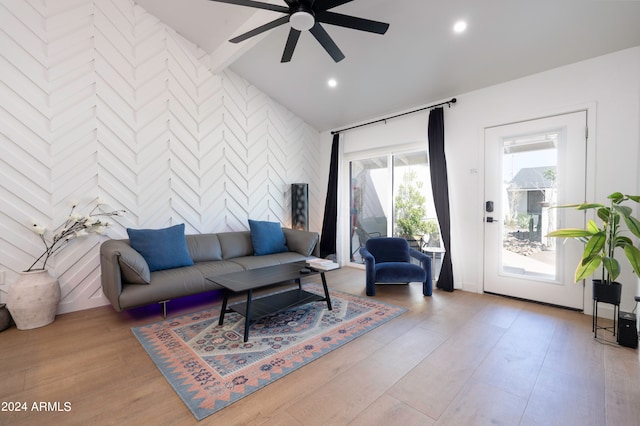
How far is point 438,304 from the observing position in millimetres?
3240

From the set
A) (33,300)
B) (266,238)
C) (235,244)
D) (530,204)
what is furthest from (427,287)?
(33,300)

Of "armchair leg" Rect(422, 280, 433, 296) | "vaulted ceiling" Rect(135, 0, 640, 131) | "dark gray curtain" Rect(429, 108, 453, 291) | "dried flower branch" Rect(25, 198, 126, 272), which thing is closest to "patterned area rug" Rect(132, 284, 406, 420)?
"armchair leg" Rect(422, 280, 433, 296)

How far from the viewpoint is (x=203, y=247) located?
373cm

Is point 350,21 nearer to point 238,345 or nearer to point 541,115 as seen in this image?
point 541,115

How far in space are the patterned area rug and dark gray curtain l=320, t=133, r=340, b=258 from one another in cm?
221

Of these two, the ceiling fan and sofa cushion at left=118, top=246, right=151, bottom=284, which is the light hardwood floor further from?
the ceiling fan

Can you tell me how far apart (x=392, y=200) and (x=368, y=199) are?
0.53 m

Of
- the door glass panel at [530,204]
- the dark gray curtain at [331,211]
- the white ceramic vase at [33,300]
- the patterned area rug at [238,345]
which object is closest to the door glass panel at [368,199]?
the dark gray curtain at [331,211]

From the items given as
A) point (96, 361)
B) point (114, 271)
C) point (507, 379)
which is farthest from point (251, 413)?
point (114, 271)

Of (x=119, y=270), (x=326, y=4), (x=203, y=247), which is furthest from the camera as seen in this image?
(x=203, y=247)

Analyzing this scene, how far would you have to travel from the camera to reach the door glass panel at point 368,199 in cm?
485

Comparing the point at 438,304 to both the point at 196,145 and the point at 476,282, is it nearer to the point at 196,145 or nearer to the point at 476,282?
the point at 476,282

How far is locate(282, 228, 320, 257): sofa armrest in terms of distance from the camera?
170 inches

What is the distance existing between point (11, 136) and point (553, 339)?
536cm
